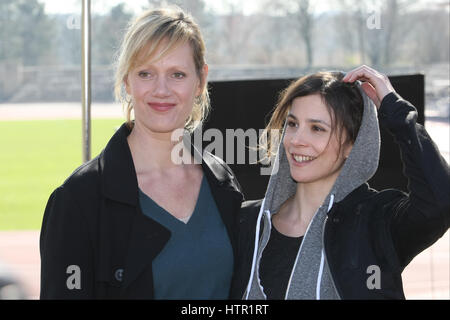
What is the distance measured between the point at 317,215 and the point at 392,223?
0.70 feet

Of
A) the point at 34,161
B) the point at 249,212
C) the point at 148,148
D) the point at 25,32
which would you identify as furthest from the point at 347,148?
the point at 25,32

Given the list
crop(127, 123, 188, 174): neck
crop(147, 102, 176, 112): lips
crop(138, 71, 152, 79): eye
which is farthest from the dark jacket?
crop(138, 71, 152, 79): eye

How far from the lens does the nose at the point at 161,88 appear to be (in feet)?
6.19

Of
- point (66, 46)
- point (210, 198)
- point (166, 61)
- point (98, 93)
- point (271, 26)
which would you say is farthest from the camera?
point (271, 26)

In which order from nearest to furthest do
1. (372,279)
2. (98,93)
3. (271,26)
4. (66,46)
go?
1. (372,279)
2. (98,93)
3. (66,46)
4. (271,26)

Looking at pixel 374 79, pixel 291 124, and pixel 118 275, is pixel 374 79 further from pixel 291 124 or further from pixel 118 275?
pixel 118 275

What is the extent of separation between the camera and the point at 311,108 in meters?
1.93

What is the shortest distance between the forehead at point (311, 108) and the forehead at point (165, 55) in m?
0.36

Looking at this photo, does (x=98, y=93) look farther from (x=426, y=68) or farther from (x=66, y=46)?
(x=426, y=68)

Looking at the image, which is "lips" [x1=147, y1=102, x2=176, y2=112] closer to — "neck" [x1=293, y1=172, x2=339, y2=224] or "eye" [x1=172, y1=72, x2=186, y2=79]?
"eye" [x1=172, y1=72, x2=186, y2=79]

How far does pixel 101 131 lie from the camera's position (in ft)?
51.7
